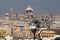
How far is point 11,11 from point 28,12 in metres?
2.30

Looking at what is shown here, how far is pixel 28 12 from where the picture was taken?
3095 cm

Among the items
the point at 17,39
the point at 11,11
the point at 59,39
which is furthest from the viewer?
the point at 11,11

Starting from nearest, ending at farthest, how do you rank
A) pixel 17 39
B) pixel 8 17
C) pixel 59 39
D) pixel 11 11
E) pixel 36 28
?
pixel 59 39, pixel 36 28, pixel 17 39, pixel 11 11, pixel 8 17

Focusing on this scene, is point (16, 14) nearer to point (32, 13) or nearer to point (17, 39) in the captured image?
point (32, 13)

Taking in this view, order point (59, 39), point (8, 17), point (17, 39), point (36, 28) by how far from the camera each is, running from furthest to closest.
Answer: point (8, 17), point (17, 39), point (36, 28), point (59, 39)

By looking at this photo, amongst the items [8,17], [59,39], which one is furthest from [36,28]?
[8,17]

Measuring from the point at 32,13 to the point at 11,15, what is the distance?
2328 mm

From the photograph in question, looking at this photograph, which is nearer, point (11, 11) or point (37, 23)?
point (37, 23)

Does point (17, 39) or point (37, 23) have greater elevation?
point (37, 23)

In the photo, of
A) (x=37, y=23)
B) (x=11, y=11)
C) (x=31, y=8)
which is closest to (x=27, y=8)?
(x=31, y=8)

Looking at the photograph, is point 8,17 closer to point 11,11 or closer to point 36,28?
point 11,11

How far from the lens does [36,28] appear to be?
6645 mm

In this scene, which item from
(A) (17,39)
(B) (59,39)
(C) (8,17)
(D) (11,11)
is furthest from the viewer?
(C) (8,17)

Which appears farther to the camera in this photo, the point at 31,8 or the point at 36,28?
the point at 31,8
